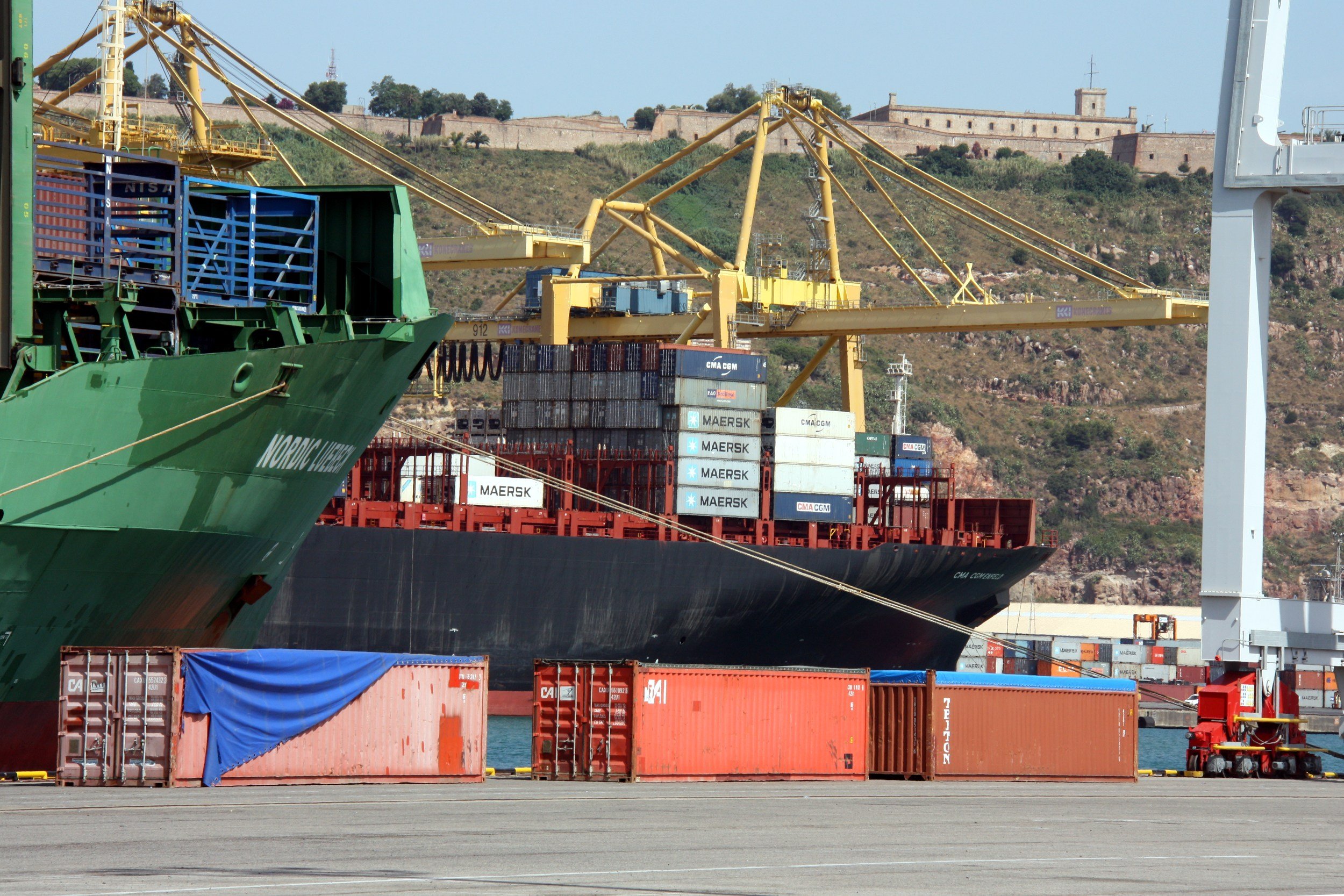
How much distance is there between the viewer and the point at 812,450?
55.9 meters

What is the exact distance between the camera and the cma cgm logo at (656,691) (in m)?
24.9

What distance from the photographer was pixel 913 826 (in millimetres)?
18047

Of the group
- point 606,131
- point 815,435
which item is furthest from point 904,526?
point 606,131

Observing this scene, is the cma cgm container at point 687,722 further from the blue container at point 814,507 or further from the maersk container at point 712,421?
the blue container at point 814,507

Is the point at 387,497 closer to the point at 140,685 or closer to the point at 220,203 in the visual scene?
the point at 220,203

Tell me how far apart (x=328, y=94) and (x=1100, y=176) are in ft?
266

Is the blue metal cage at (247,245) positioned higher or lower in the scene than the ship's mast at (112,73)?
lower

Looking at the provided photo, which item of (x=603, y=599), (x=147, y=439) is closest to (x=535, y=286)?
(x=603, y=599)

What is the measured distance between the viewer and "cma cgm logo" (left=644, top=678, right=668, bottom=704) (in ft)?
81.6

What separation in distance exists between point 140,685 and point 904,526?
46138 millimetres

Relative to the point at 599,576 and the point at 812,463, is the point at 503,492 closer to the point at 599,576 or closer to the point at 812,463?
the point at 599,576

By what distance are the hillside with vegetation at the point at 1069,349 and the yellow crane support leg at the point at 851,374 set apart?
46933mm

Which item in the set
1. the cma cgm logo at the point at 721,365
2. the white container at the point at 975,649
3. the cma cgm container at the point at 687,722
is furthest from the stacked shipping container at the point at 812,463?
the cma cgm container at the point at 687,722

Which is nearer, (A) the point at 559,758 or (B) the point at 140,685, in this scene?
(B) the point at 140,685
